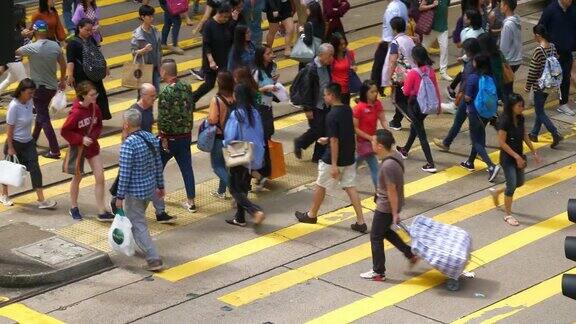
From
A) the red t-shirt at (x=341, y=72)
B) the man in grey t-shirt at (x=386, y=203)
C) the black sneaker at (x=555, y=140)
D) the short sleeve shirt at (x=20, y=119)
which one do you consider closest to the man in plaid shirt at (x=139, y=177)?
the short sleeve shirt at (x=20, y=119)

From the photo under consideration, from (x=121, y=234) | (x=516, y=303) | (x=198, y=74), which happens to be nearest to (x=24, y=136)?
(x=121, y=234)

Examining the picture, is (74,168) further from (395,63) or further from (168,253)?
(395,63)

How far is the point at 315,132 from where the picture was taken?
16.3 meters

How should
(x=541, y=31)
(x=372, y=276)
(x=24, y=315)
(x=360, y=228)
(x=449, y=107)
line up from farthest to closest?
1. (x=449, y=107)
2. (x=541, y=31)
3. (x=360, y=228)
4. (x=372, y=276)
5. (x=24, y=315)

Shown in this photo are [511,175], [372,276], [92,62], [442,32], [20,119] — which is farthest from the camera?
[442,32]

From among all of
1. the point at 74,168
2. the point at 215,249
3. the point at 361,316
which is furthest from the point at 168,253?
the point at 361,316

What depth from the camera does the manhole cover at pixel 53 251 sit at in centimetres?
1356

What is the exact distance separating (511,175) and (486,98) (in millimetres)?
1796

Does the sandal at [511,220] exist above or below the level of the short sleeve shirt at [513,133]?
below

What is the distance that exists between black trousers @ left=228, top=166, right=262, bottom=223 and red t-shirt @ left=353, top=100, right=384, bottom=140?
1365 mm

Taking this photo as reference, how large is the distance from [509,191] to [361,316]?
9.70ft

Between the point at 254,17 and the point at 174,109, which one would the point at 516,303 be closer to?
the point at 174,109

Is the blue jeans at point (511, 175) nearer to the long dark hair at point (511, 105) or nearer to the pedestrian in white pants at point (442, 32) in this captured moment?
the long dark hair at point (511, 105)

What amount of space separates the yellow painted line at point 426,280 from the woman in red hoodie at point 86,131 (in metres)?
3.42
